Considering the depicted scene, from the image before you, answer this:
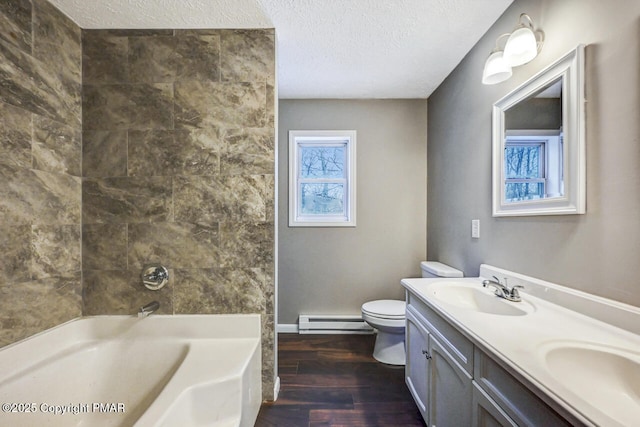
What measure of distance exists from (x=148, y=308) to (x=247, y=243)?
0.70 metres

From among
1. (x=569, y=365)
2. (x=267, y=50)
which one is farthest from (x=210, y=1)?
(x=569, y=365)

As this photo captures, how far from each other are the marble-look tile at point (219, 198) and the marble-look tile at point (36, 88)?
0.71 metres

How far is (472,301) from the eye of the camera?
1.41m

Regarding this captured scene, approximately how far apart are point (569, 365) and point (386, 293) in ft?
5.86

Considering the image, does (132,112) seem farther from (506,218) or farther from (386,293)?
(386,293)

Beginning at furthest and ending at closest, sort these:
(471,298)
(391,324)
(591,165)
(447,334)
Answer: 1. (391,324)
2. (471,298)
3. (447,334)
4. (591,165)

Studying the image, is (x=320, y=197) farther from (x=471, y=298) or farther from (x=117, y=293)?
(x=117, y=293)

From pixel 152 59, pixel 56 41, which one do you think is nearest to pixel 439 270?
pixel 152 59

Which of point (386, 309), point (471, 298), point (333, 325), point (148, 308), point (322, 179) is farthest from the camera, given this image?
point (322, 179)

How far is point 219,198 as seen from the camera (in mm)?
1596

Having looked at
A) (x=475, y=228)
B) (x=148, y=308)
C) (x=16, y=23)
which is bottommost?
(x=148, y=308)

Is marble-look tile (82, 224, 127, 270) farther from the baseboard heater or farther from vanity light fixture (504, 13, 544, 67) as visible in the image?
vanity light fixture (504, 13, 544, 67)

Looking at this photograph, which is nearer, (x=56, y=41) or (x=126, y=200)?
(x=56, y=41)

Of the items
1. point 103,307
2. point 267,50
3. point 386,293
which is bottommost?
point 386,293
